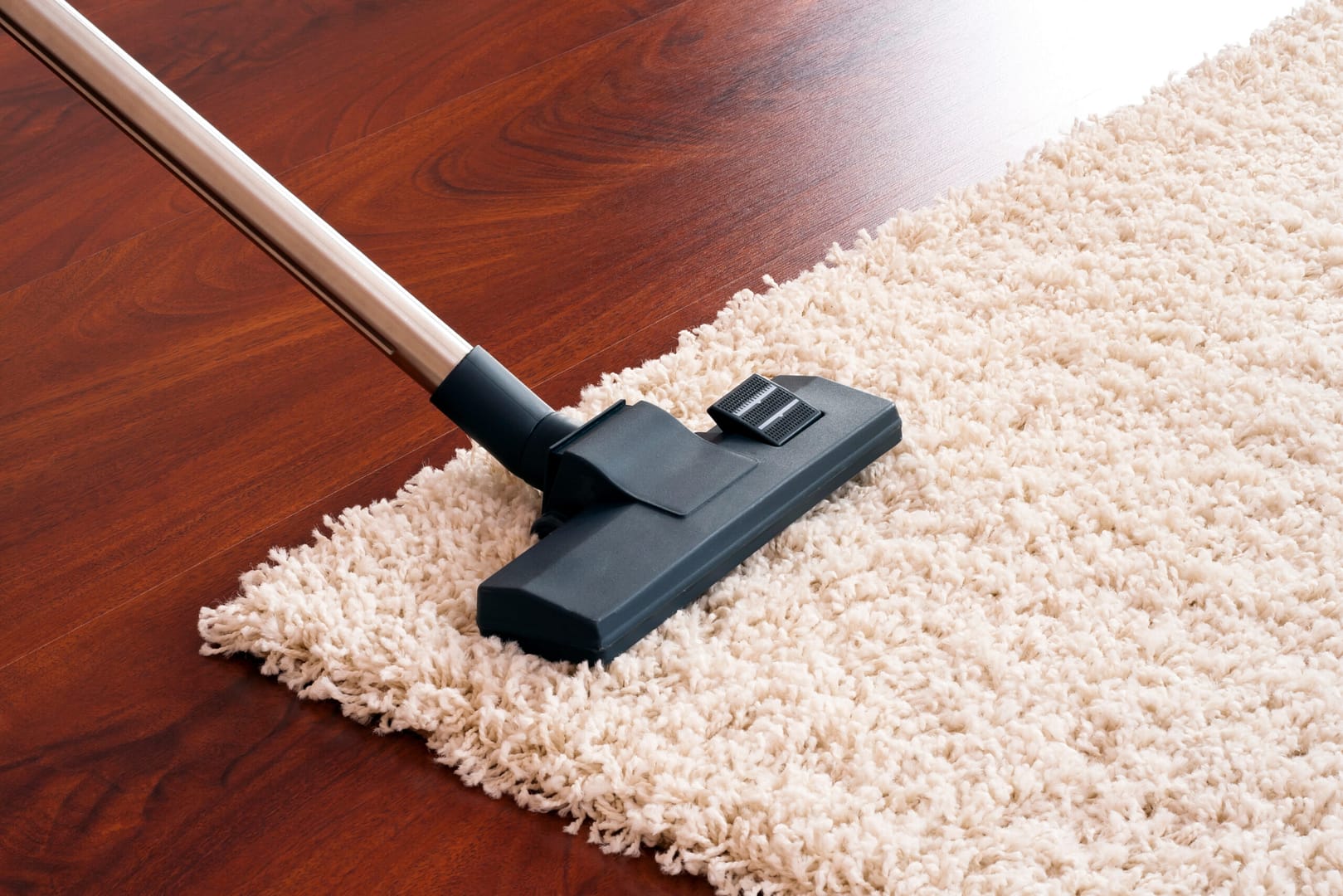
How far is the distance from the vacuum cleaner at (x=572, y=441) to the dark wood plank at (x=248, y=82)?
0.43 meters

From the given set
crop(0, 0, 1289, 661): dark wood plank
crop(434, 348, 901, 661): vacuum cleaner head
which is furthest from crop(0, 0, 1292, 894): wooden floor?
crop(434, 348, 901, 661): vacuum cleaner head

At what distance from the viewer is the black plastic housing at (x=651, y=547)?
0.72 m

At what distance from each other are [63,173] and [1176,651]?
1.22m

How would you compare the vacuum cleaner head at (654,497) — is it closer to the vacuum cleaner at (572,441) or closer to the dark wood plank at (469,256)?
the vacuum cleaner at (572,441)

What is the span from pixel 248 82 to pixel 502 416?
915 millimetres

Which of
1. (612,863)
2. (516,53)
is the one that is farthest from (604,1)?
(612,863)

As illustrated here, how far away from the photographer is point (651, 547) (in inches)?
29.4

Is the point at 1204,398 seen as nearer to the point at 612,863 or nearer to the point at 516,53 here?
the point at 612,863

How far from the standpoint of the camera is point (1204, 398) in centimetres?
90

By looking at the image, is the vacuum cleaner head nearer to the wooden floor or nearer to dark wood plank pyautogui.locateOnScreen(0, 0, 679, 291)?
the wooden floor

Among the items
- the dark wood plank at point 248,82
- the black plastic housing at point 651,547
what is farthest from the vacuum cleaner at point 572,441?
the dark wood plank at point 248,82

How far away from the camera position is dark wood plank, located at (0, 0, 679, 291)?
1.32 metres

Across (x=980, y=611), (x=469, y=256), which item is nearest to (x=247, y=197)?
(x=469, y=256)

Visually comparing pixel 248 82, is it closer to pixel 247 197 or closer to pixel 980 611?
pixel 247 197
